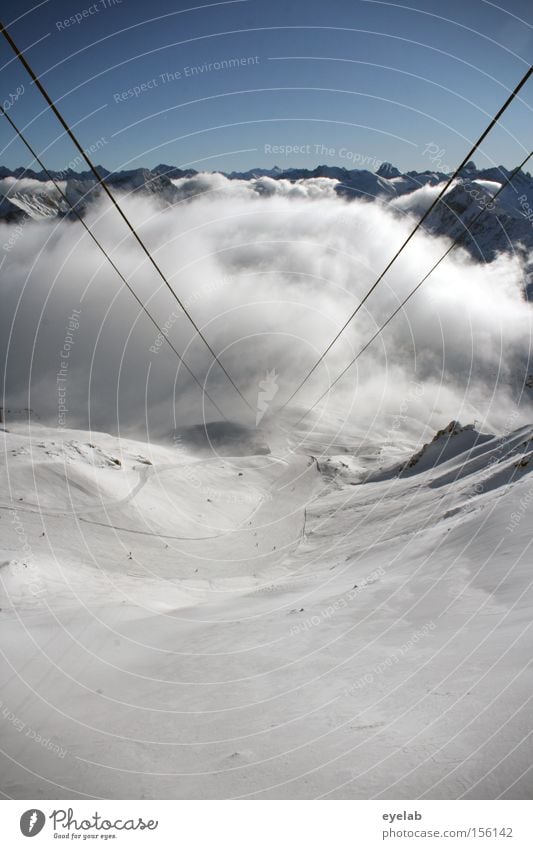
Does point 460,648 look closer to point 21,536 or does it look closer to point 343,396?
point 21,536

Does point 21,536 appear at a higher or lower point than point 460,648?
higher

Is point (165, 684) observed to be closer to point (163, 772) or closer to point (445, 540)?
point (163, 772)

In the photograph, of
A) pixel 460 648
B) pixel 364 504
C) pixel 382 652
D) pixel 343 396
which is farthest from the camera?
pixel 343 396

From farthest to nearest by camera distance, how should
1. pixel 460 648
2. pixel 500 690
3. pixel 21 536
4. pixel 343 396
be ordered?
pixel 343 396
pixel 21 536
pixel 460 648
pixel 500 690

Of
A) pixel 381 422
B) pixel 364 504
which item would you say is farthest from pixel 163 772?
pixel 381 422

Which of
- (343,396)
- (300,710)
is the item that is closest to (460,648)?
(300,710)

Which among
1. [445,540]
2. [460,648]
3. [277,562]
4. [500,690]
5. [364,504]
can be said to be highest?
[364,504]
